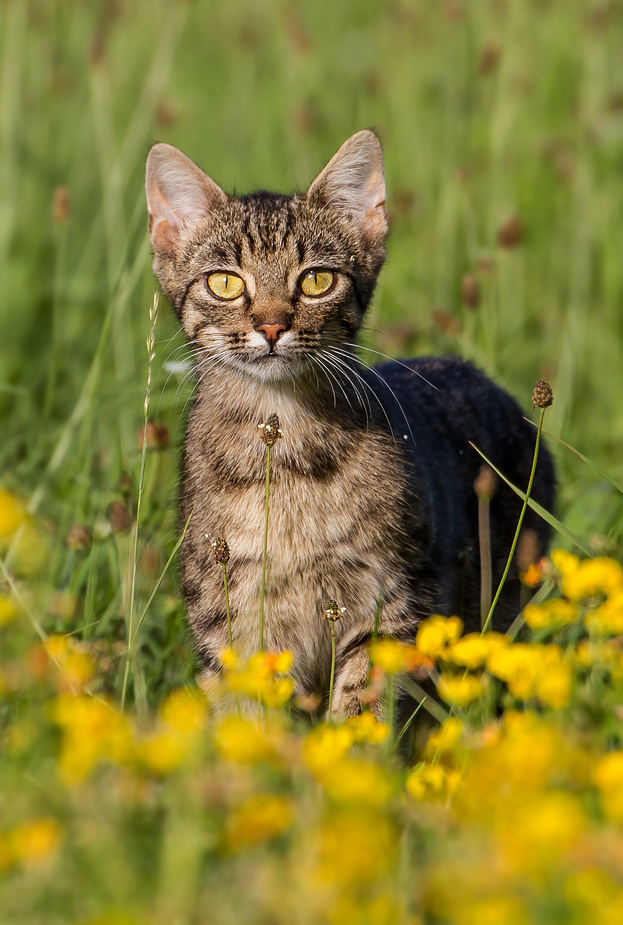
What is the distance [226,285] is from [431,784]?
1.50 m

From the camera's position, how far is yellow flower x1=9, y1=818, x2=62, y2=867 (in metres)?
1.43

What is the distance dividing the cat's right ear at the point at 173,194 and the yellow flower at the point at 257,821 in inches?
88.1

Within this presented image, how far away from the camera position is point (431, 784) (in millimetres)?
2242

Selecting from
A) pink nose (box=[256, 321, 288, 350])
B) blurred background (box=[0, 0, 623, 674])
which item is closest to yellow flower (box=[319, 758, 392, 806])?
pink nose (box=[256, 321, 288, 350])

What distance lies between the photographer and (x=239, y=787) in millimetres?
1531

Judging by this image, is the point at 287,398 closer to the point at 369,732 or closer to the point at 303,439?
the point at 303,439

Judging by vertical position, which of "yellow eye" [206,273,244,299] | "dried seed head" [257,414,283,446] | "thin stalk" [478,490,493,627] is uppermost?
"yellow eye" [206,273,244,299]

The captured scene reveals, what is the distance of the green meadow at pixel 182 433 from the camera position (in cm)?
146

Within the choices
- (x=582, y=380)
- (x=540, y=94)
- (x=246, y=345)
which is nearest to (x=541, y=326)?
(x=582, y=380)

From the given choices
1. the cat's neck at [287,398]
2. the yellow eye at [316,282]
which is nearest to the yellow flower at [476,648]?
the cat's neck at [287,398]

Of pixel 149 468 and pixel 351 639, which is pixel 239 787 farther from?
pixel 149 468

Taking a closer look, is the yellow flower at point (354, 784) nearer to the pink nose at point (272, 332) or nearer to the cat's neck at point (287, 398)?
the pink nose at point (272, 332)

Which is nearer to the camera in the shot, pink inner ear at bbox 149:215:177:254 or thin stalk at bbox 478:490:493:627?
thin stalk at bbox 478:490:493:627

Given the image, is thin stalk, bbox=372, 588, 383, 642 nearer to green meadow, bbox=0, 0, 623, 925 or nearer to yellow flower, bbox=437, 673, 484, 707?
green meadow, bbox=0, 0, 623, 925
